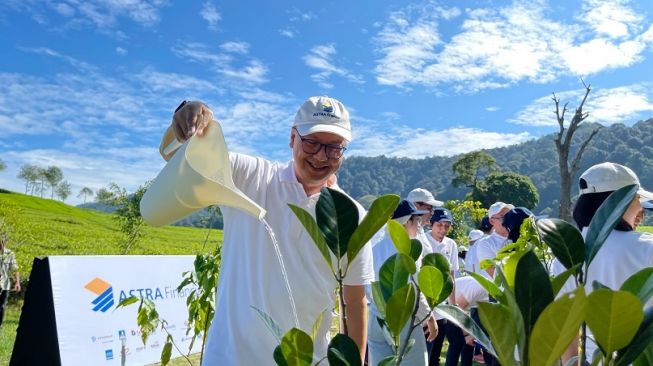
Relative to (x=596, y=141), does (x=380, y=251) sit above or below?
below

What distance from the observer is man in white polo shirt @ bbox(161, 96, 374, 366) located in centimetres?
145

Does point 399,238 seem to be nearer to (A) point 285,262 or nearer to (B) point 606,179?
(A) point 285,262

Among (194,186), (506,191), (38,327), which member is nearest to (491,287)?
(194,186)

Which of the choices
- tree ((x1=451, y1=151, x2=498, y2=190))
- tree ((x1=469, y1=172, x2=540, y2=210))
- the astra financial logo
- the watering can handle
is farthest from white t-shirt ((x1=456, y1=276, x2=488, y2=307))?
tree ((x1=451, y1=151, x2=498, y2=190))

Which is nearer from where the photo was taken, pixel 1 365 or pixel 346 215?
pixel 346 215

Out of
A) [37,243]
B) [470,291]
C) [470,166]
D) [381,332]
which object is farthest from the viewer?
[470,166]

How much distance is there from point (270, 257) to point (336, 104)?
1.60 ft

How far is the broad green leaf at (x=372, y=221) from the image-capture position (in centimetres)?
55

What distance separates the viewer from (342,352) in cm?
53

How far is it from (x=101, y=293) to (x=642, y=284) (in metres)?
5.61

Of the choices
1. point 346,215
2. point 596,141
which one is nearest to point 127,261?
point 346,215

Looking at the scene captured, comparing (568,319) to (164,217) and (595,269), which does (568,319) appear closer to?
(164,217)

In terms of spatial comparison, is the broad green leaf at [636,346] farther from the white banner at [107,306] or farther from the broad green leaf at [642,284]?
the white banner at [107,306]

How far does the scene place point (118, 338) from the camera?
17.5ft
